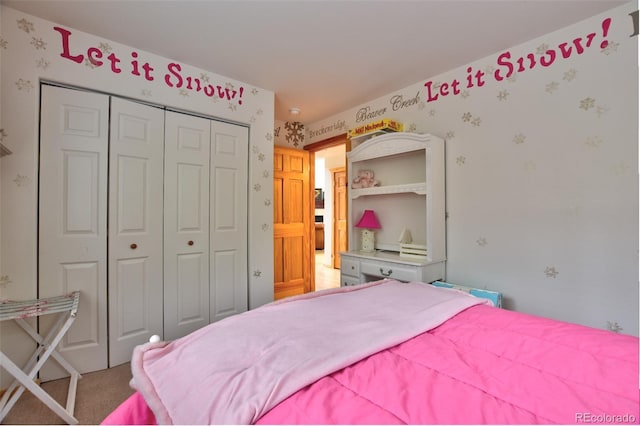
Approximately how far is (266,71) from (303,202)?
1.79 metres

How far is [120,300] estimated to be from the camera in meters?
2.20

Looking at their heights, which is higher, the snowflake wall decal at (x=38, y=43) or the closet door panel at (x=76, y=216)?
the snowflake wall decal at (x=38, y=43)

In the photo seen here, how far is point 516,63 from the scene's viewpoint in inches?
86.4

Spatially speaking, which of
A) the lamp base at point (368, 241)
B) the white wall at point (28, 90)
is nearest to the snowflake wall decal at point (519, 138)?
the lamp base at point (368, 241)

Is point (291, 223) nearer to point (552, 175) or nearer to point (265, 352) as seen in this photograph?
point (552, 175)

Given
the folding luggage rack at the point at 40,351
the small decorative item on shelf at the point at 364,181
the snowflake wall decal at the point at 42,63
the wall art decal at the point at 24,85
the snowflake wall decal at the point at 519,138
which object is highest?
the snowflake wall decal at the point at 42,63

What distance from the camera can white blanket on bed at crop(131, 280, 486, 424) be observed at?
29.2 inches

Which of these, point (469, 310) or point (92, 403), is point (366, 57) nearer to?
point (469, 310)

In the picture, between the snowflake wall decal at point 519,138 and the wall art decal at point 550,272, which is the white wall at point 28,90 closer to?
the snowflake wall decal at point 519,138

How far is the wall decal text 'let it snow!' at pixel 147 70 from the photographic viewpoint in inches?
78.9

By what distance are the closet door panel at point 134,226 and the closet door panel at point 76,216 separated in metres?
0.06

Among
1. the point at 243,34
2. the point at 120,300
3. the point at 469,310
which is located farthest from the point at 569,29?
the point at 120,300

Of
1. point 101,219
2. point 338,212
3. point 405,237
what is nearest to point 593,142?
point 405,237

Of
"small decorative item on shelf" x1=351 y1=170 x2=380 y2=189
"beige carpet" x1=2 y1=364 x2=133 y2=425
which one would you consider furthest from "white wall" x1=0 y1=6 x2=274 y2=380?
"small decorative item on shelf" x1=351 y1=170 x2=380 y2=189
